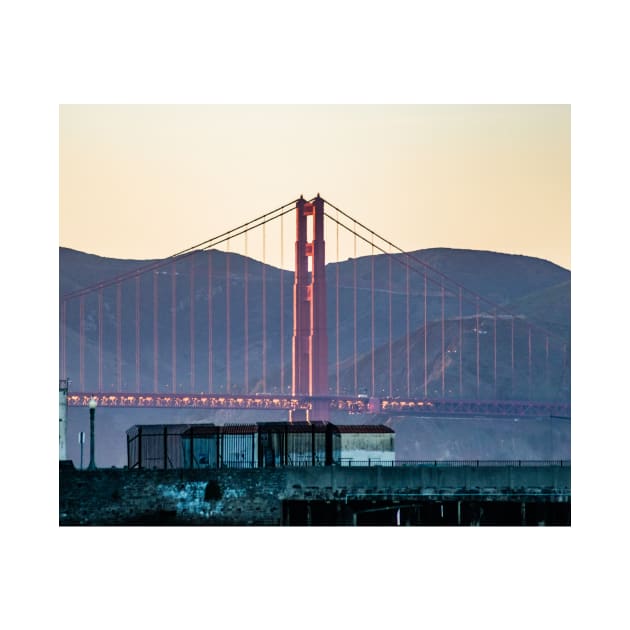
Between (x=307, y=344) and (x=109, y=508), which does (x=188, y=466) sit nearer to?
(x=109, y=508)

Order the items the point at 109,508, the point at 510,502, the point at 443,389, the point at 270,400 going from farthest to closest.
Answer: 1. the point at 443,389
2. the point at 270,400
3. the point at 510,502
4. the point at 109,508

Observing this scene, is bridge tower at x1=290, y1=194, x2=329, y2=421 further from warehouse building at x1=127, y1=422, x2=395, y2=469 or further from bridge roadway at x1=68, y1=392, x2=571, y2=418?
warehouse building at x1=127, y1=422, x2=395, y2=469

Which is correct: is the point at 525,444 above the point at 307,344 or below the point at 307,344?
below

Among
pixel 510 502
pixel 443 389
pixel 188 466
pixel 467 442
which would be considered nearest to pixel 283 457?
pixel 188 466

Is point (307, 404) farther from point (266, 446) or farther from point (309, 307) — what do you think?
point (266, 446)

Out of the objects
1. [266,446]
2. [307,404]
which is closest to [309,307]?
[307,404]

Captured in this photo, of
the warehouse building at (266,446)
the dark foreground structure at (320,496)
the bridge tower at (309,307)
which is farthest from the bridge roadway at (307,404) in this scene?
the dark foreground structure at (320,496)

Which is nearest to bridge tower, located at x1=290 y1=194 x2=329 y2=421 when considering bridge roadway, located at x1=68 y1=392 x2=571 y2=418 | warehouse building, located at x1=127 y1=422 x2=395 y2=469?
bridge roadway, located at x1=68 y1=392 x2=571 y2=418
